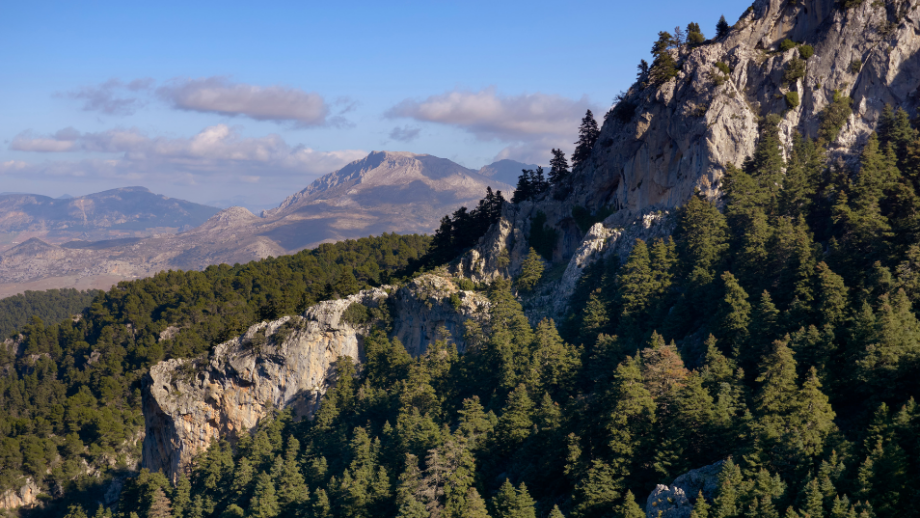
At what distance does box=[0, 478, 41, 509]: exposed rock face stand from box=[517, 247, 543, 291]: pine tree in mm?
72609

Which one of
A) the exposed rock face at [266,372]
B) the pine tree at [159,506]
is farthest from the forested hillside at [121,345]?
the pine tree at [159,506]

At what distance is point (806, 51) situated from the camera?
6962 cm

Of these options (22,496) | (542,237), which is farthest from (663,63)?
(22,496)

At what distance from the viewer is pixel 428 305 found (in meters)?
79.3

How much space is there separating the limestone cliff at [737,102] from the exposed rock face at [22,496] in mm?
74595

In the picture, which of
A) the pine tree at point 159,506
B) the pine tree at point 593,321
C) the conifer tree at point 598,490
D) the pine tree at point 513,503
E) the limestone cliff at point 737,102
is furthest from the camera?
the pine tree at point 159,506

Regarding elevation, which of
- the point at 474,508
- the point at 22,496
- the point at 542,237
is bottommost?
the point at 22,496

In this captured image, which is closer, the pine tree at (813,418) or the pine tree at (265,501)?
the pine tree at (813,418)

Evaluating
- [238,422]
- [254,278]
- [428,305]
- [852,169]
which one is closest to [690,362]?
[852,169]

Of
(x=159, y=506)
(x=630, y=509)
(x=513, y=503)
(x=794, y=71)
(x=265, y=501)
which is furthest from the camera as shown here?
(x=159, y=506)

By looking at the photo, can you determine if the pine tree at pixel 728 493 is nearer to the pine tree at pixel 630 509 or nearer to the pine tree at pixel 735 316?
the pine tree at pixel 630 509

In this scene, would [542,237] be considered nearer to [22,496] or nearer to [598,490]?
[598,490]

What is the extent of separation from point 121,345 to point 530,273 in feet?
263

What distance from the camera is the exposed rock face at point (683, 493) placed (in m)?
36.7
